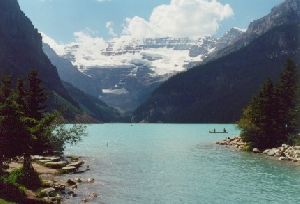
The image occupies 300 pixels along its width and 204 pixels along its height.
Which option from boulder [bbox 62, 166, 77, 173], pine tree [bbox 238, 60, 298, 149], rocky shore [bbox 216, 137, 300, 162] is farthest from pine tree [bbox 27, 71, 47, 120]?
pine tree [bbox 238, 60, 298, 149]

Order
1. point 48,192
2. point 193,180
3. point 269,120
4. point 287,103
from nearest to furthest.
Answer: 1. point 48,192
2. point 193,180
3. point 269,120
4. point 287,103

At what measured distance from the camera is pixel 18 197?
40.1m

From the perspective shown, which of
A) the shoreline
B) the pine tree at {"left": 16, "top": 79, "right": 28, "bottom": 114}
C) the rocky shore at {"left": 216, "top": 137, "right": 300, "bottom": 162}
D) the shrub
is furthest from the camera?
the rocky shore at {"left": 216, "top": 137, "right": 300, "bottom": 162}

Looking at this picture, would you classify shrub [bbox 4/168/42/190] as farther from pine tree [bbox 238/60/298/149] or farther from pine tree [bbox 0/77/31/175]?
pine tree [bbox 238/60/298/149]

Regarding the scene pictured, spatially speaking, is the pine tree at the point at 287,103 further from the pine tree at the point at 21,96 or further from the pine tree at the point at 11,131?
the pine tree at the point at 11,131

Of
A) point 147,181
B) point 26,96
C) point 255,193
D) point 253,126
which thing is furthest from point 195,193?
point 253,126

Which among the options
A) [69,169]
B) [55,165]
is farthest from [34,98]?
[55,165]

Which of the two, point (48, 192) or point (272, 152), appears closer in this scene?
point (48, 192)

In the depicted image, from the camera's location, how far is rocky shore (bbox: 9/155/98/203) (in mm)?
45500

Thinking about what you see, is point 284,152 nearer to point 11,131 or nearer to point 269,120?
point 269,120

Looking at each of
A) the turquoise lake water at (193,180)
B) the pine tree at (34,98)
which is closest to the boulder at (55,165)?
the turquoise lake water at (193,180)

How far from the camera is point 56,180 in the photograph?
58.7 m

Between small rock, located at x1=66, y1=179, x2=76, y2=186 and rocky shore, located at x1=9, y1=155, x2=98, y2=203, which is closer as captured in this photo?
rocky shore, located at x1=9, y1=155, x2=98, y2=203

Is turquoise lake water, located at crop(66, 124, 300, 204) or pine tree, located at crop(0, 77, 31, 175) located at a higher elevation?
pine tree, located at crop(0, 77, 31, 175)
